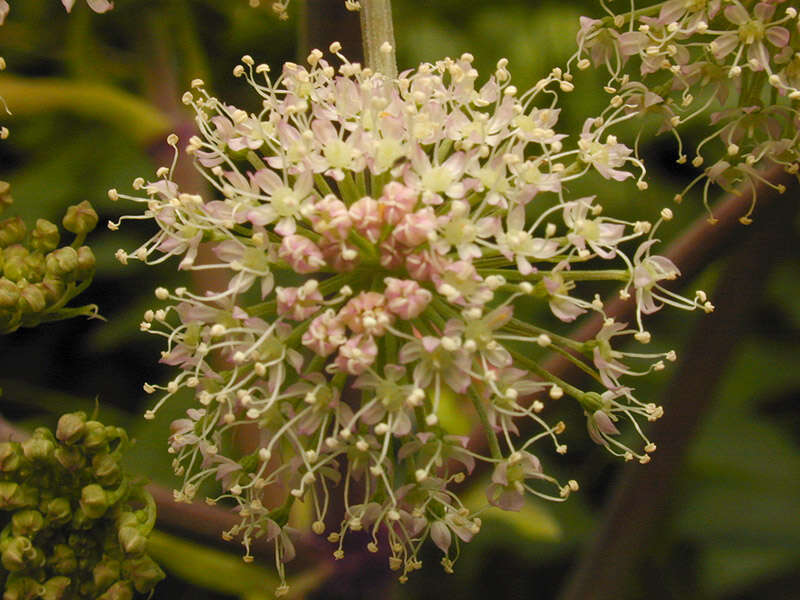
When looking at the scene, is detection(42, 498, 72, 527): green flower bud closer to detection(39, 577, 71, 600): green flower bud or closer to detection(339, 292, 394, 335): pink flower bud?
detection(39, 577, 71, 600): green flower bud

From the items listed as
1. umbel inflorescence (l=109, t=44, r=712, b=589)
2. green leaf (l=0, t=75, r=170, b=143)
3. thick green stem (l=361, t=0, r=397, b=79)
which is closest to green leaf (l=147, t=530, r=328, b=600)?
umbel inflorescence (l=109, t=44, r=712, b=589)

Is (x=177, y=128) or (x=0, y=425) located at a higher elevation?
(x=177, y=128)

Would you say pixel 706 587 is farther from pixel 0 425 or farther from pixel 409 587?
pixel 0 425

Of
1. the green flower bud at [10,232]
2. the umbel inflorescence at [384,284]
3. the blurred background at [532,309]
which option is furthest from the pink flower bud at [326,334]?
the blurred background at [532,309]

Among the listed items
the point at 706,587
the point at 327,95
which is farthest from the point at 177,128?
the point at 706,587

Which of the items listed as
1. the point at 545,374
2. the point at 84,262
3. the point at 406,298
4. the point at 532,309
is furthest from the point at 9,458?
the point at 532,309

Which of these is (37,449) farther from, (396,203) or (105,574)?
(396,203)

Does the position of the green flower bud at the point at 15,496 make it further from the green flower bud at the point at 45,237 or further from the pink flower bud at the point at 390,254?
the pink flower bud at the point at 390,254
